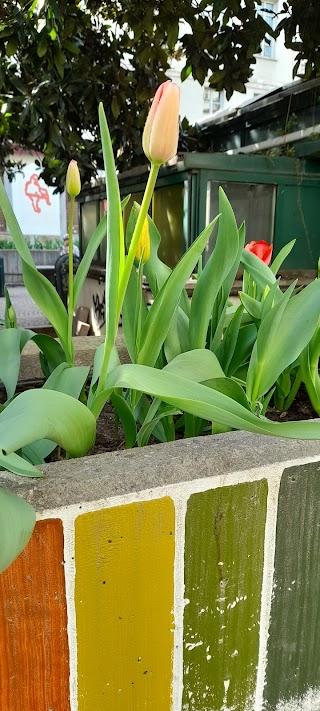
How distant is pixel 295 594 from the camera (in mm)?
523

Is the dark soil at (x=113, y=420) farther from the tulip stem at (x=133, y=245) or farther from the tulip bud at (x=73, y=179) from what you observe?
the tulip bud at (x=73, y=179)

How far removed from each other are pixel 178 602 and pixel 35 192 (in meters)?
9.97

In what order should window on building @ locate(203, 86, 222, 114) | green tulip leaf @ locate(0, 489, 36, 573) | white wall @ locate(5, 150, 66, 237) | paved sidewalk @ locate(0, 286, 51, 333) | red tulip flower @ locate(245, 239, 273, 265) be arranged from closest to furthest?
1. green tulip leaf @ locate(0, 489, 36, 573)
2. red tulip flower @ locate(245, 239, 273, 265)
3. paved sidewalk @ locate(0, 286, 51, 333)
4. white wall @ locate(5, 150, 66, 237)
5. window on building @ locate(203, 86, 222, 114)

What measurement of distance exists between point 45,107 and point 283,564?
257 centimetres

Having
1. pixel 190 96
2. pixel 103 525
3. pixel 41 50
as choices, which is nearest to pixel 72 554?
pixel 103 525

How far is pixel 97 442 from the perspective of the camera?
69cm

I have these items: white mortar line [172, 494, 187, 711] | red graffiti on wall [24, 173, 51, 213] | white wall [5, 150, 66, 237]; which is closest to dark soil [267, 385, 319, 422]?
white mortar line [172, 494, 187, 711]

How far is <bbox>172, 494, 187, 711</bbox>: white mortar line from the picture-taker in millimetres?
456

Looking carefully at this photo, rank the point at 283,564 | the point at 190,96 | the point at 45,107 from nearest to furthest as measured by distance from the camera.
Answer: the point at 283,564 → the point at 45,107 → the point at 190,96

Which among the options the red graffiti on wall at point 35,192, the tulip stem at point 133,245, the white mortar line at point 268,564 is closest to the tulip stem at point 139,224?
the tulip stem at point 133,245

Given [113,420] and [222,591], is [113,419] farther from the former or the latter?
[222,591]

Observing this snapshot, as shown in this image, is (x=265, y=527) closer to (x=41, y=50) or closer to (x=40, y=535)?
(x=40, y=535)

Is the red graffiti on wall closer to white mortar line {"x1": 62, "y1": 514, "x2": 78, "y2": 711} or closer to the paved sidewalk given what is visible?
the paved sidewalk

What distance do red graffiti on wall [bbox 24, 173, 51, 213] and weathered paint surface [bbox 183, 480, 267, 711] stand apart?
9866 mm
